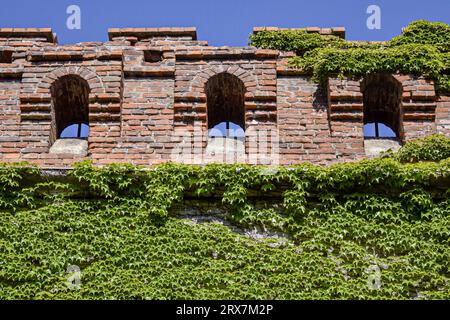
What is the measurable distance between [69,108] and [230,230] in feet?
9.46

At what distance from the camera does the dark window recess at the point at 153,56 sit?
14.2 metres

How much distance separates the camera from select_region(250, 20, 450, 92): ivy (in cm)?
1388

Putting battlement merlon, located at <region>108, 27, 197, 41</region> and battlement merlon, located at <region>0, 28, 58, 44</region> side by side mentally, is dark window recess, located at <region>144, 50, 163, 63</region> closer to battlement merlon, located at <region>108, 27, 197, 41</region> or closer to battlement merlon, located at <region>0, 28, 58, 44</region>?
battlement merlon, located at <region>108, 27, 197, 41</region>

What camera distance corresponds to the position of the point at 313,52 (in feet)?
46.7

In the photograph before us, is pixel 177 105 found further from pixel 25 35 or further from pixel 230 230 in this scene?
pixel 25 35

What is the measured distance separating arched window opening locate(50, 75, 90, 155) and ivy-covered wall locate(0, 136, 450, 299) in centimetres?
115

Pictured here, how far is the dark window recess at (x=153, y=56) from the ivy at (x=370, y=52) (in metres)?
1.12

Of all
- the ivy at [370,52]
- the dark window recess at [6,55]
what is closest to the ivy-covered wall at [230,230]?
the ivy at [370,52]

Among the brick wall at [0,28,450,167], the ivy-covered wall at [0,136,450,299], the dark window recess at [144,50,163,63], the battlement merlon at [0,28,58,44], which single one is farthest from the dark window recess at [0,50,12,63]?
the ivy-covered wall at [0,136,450,299]

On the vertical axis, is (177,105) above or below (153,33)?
below

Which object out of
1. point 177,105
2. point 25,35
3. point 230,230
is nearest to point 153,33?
point 177,105

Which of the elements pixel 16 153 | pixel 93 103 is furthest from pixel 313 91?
pixel 16 153

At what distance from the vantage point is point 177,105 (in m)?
13.6
